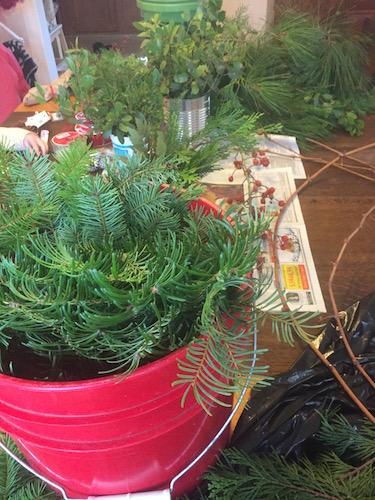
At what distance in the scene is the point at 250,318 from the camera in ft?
1.00

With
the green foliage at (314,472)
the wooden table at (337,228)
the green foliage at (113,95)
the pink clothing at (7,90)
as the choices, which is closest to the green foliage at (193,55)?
the green foliage at (113,95)

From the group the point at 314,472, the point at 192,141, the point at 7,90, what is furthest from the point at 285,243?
the point at 7,90

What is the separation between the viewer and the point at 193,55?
778mm

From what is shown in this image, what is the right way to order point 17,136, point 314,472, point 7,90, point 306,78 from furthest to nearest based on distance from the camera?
point 7,90, point 306,78, point 17,136, point 314,472

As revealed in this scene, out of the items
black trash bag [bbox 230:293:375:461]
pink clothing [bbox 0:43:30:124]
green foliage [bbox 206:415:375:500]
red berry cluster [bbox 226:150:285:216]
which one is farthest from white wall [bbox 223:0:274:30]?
green foliage [bbox 206:415:375:500]

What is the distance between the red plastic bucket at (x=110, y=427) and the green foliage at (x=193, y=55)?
0.48 meters

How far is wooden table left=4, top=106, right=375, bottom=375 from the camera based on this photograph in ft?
1.80

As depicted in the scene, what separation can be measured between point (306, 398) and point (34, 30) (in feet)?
7.77

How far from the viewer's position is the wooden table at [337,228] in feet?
1.80

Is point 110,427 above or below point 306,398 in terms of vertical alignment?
above

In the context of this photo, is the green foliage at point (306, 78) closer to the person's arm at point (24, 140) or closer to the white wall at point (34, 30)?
the person's arm at point (24, 140)

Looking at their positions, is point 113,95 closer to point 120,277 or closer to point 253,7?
point 120,277

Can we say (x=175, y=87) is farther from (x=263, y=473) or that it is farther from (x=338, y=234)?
(x=263, y=473)

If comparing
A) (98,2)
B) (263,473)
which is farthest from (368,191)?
(98,2)
